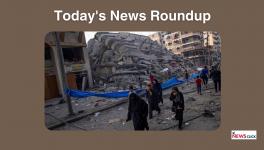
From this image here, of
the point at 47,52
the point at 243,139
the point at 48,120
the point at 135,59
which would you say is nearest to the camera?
the point at 243,139

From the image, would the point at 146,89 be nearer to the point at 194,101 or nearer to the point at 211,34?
the point at 194,101

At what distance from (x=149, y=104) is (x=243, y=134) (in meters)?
2.49

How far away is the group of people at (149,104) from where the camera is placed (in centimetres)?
664

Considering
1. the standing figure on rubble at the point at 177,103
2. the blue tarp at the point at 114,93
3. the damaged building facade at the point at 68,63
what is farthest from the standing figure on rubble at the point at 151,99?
the damaged building facade at the point at 68,63

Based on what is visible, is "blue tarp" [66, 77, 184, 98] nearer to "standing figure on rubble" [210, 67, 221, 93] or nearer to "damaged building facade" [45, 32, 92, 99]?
"damaged building facade" [45, 32, 92, 99]

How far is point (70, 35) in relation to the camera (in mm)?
7387

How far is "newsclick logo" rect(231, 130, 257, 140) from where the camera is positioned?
6395mm

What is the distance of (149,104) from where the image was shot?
286 inches

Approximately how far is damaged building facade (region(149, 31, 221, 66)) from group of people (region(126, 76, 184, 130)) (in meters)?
1.14

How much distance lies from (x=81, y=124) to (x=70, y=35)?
252 cm

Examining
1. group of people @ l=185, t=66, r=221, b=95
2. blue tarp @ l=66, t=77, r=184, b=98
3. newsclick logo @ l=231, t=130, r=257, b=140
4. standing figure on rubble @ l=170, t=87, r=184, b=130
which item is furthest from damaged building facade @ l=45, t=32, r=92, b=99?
newsclick logo @ l=231, t=130, r=257, b=140

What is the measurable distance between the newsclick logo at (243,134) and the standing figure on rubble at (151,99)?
2067mm

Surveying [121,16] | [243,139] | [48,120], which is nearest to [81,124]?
[48,120]

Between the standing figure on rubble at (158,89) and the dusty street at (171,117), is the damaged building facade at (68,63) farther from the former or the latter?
the standing figure on rubble at (158,89)
